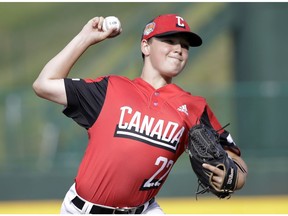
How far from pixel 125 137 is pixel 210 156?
20.5 inches

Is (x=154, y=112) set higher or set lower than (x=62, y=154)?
higher

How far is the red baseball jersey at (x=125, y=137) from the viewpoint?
422cm

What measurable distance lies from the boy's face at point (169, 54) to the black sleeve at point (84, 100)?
1.29 ft

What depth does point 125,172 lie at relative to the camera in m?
4.21

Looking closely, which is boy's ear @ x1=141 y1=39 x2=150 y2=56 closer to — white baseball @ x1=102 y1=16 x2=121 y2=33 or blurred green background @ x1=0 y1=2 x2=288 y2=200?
white baseball @ x1=102 y1=16 x2=121 y2=33

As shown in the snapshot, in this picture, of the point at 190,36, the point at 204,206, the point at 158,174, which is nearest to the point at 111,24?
the point at 190,36

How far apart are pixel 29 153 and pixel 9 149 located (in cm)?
27

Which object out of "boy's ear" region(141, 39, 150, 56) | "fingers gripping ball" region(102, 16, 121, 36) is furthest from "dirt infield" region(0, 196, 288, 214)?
"fingers gripping ball" region(102, 16, 121, 36)

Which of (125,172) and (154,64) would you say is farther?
(154,64)

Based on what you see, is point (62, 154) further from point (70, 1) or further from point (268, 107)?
point (70, 1)

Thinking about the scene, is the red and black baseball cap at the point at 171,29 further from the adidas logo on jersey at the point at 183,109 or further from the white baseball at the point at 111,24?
the adidas logo on jersey at the point at 183,109

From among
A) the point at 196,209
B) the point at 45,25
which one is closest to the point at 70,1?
the point at 45,25

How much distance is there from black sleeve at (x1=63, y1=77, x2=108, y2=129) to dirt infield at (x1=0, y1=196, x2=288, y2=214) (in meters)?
4.02

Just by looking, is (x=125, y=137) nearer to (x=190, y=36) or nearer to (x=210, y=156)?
(x=210, y=156)
